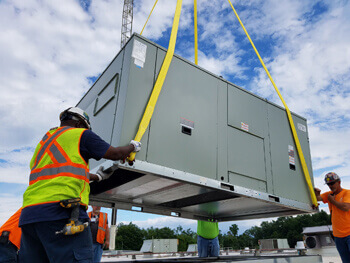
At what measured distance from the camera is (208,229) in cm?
571

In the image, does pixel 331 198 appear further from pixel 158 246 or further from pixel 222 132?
pixel 158 246

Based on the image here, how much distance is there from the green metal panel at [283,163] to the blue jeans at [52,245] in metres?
3.07

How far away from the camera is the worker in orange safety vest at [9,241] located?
2834 millimetres

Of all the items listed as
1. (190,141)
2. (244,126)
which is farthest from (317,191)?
(190,141)

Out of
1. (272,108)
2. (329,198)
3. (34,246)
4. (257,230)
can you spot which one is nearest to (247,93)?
(272,108)

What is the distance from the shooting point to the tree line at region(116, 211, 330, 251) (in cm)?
5453

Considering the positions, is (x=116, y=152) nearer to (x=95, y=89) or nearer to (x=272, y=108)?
(x=95, y=89)

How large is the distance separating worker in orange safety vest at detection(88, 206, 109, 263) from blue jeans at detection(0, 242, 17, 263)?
2.38 meters

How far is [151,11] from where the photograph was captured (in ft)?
22.4

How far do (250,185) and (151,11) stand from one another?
16.3 ft

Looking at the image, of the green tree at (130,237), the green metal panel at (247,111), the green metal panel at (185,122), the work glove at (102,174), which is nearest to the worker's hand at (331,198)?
the green metal panel at (247,111)

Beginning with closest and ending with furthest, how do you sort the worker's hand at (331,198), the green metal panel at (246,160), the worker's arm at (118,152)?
the worker's arm at (118,152) < the green metal panel at (246,160) < the worker's hand at (331,198)

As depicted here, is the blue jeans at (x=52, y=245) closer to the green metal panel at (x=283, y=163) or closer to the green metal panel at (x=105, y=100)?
the green metal panel at (x=105, y=100)

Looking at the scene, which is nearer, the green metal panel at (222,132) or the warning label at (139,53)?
the warning label at (139,53)
